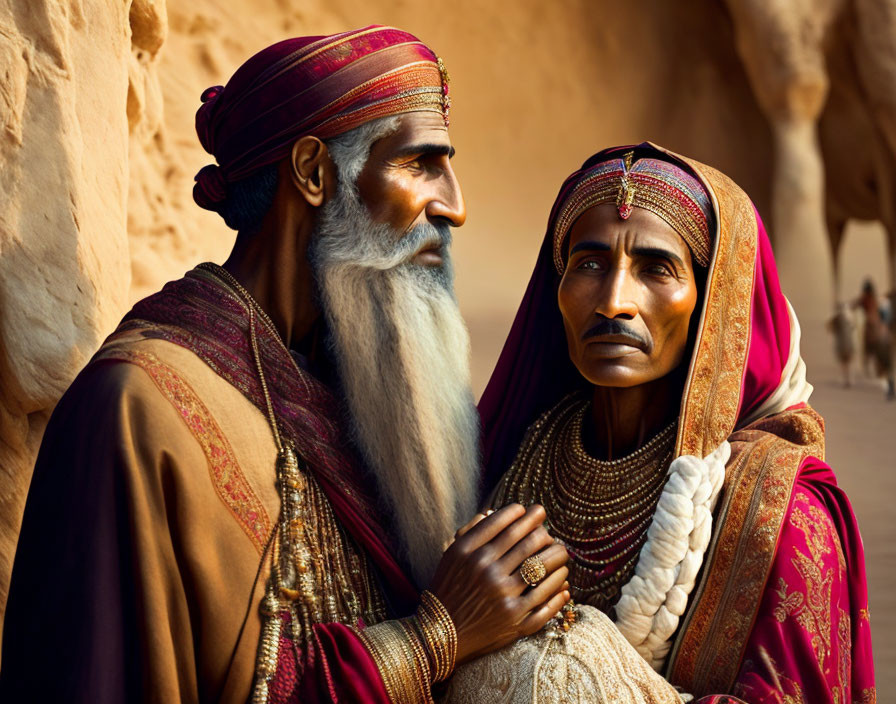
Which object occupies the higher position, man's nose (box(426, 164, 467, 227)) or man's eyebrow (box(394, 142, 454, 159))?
man's eyebrow (box(394, 142, 454, 159))

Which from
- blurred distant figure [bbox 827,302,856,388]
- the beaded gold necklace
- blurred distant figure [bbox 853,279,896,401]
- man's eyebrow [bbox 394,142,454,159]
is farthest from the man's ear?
blurred distant figure [bbox 853,279,896,401]

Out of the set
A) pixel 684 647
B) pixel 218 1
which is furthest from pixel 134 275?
pixel 218 1

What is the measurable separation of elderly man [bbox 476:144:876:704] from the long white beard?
291mm

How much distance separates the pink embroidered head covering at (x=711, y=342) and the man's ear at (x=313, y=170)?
1.92ft

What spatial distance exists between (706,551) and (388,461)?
730mm

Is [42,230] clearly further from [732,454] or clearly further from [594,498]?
[732,454]

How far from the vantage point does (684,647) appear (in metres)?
2.33

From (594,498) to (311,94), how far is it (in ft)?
3.68

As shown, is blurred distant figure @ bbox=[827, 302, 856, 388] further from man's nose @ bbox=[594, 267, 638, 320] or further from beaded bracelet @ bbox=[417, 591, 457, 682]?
beaded bracelet @ bbox=[417, 591, 457, 682]

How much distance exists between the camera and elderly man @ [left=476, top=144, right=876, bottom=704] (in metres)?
2.27

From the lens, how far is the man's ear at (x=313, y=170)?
251cm

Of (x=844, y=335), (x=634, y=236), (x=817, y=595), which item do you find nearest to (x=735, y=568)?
(x=817, y=595)

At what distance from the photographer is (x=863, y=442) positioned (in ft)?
32.5

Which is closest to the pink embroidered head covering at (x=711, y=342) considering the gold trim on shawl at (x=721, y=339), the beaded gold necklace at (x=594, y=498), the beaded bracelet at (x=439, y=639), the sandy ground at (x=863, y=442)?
the gold trim on shawl at (x=721, y=339)
